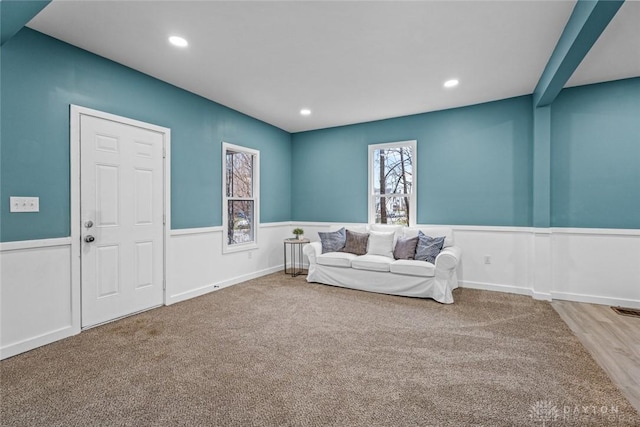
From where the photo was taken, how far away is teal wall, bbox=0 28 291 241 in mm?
2430

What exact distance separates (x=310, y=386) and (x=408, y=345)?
40.2 inches

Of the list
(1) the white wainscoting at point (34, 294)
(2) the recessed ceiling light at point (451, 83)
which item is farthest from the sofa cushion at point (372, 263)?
(1) the white wainscoting at point (34, 294)

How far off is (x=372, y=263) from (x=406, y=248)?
54 cm

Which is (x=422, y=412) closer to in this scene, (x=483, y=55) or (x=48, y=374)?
(x=48, y=374)

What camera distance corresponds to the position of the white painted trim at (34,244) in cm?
237

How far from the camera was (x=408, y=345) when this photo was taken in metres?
2.56

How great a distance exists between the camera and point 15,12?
161cm

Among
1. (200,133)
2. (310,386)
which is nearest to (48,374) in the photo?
(310,386)

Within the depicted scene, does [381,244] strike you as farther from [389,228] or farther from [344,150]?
[344,150]

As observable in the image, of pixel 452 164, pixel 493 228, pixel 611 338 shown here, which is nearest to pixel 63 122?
pixel 452 164

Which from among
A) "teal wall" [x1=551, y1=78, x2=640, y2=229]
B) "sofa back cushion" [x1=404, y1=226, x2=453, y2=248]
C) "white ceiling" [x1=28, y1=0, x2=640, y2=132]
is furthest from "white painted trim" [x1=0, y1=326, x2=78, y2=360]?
"teal wall" [x1=551, y1=78, x2=640, y2=229]

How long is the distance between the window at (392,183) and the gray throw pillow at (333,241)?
2.19 feet

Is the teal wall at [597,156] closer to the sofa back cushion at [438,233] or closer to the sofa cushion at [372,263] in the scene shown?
the sofa back cushion at [438,233]

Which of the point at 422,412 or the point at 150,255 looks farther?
the point at 150,255
